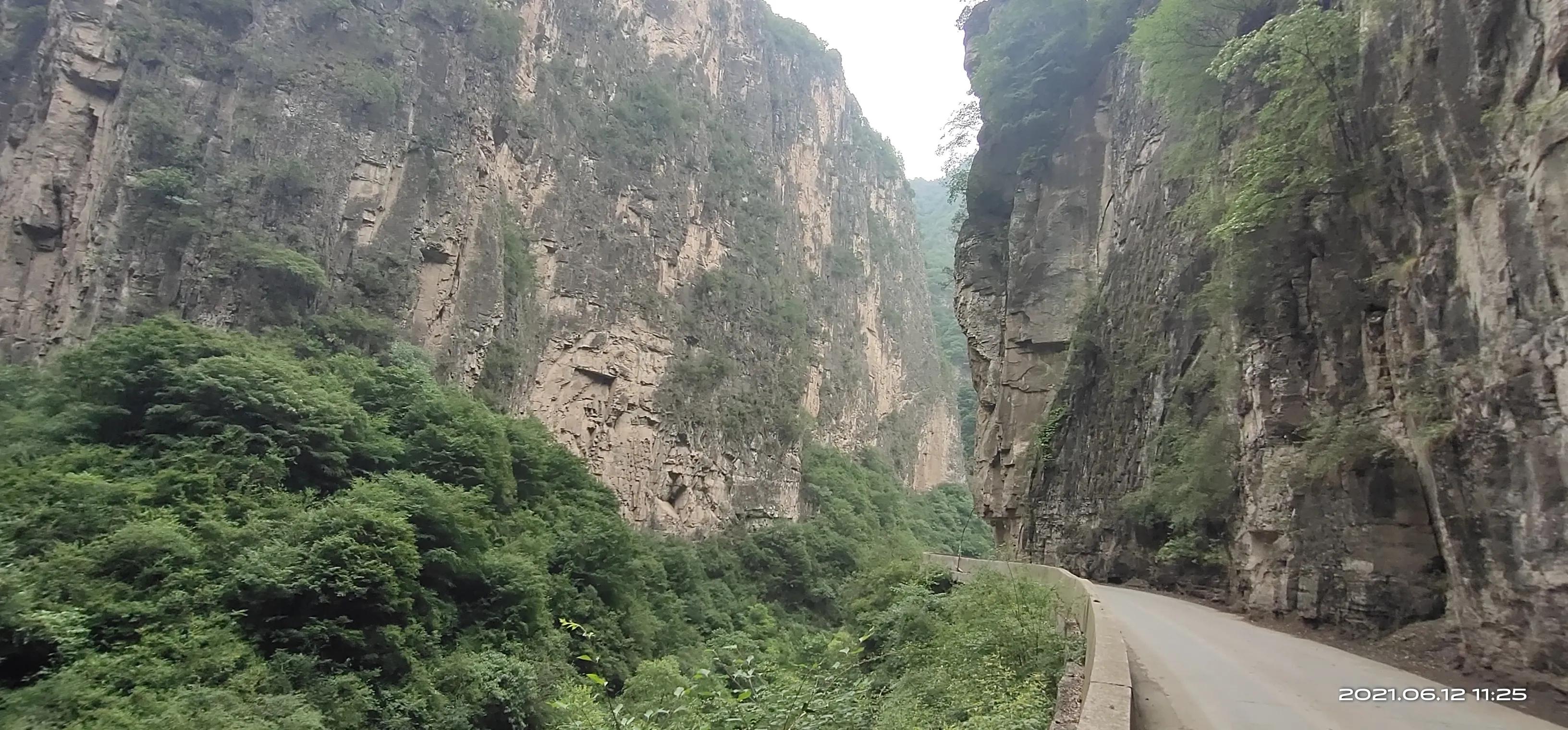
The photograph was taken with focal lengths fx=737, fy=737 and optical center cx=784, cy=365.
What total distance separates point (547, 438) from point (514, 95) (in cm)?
1568

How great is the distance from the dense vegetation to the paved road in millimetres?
914

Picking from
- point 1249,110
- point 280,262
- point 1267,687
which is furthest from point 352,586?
point 1249,110

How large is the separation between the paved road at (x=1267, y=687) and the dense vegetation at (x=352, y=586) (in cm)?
91

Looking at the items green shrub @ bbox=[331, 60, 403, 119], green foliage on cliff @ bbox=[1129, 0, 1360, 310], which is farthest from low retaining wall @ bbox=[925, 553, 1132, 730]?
green shrub @ bbox=[331, 60, 403, 119]

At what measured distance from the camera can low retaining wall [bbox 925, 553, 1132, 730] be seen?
4254mm

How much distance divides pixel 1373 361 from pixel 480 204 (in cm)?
2826

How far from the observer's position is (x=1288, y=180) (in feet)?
31.2

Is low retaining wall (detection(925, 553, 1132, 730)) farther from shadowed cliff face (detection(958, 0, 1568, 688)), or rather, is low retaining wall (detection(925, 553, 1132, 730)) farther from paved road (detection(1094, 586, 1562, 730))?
shadowed cliff face (detection(958, 0, 1568, 688))

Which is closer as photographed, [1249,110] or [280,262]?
[1249,110]

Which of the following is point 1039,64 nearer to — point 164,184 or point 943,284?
point 164,184

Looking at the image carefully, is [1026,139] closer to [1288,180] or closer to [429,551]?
[1288,180]

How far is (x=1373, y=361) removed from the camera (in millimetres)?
8641

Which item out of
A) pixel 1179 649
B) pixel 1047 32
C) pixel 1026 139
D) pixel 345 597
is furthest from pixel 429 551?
pixel 1047 32
